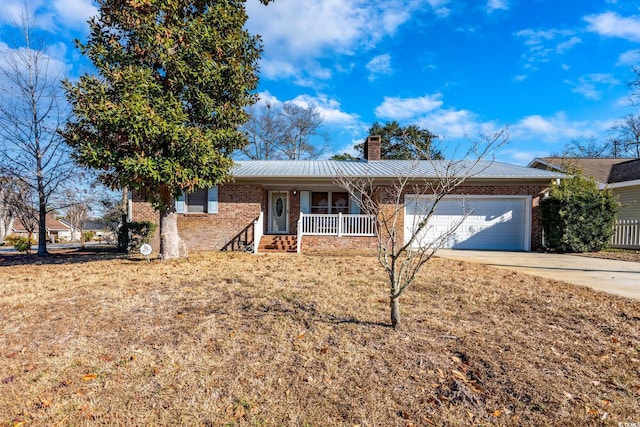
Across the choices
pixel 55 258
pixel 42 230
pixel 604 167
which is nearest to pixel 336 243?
pixel 55 258

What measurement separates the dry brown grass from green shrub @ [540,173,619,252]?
258 inches

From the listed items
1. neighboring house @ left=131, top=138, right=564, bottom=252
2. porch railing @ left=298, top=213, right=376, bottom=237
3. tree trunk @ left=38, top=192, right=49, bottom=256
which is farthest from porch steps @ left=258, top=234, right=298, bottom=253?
tree trunk @ left=38, top=192, right=49, bottom=256

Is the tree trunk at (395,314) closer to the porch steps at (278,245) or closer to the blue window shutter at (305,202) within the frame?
the porch steps at (278,245)

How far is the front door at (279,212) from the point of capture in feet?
45.5

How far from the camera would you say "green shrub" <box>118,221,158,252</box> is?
1180cm

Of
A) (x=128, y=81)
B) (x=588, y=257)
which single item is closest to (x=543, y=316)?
(x=588, y=257)

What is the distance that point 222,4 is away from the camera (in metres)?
8.15

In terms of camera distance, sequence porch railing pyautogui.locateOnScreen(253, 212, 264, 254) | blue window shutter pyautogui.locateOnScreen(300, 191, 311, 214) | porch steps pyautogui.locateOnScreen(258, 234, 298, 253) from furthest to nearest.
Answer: blue window shutter pyautogui.locateOnScreen(300, 191, 311, 214) < porch steps pyautogui.locateOnScreen(258, 234, 298, 253) < porch railing pyautogui.locateOnScreen(253, 212, 264, 254)

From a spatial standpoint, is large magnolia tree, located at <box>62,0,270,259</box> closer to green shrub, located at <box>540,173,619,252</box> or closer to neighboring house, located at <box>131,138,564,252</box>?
neighboring house, located at <box>131,138,564,252</box>

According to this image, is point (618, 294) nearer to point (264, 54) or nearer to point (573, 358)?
point (573, 358)

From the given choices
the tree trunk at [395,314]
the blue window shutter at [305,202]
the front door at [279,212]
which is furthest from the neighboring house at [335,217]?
the tree trunk at [395,314]

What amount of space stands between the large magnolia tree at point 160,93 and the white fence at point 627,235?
14254mm

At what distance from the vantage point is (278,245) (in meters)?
11.8

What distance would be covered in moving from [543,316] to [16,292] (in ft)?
25.7
